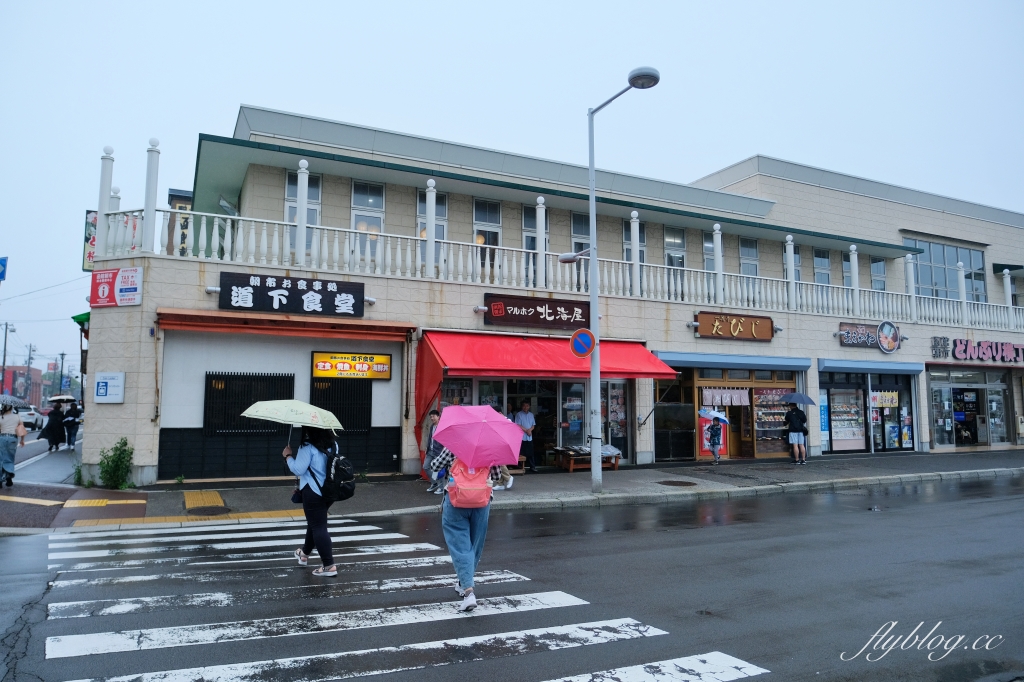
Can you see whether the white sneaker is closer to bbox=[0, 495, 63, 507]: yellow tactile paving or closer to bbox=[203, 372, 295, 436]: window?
bbox=[0, 495, 63, 507]: yellow tactile paving

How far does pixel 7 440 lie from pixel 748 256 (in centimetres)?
2213

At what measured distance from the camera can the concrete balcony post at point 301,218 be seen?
51.4ft

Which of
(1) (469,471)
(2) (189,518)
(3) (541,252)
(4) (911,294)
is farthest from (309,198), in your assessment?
(4) (911,294)

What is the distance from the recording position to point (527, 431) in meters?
17.2

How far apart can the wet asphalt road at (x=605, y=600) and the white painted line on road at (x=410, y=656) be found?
36 mm

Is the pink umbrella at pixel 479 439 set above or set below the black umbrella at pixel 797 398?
below

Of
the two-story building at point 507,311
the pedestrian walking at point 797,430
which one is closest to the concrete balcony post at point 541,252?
the two-story building at point 507,311

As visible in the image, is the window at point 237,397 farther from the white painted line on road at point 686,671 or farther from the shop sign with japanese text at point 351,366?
the white painted line on road at point 686,671

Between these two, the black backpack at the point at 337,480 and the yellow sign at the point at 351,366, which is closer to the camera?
the black backpack at the point at 337,480

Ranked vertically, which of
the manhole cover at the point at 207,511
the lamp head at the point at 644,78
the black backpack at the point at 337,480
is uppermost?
the lamp head at the point at 644,78

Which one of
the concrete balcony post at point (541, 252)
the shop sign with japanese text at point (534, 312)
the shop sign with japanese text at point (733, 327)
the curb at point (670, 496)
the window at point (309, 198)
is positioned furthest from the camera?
the shop sign with japanese text at point (733, 327)

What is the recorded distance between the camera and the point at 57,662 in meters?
4.87

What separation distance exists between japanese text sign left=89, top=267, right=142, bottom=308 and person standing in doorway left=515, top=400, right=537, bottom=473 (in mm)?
9066

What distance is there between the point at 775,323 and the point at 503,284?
9.69m
